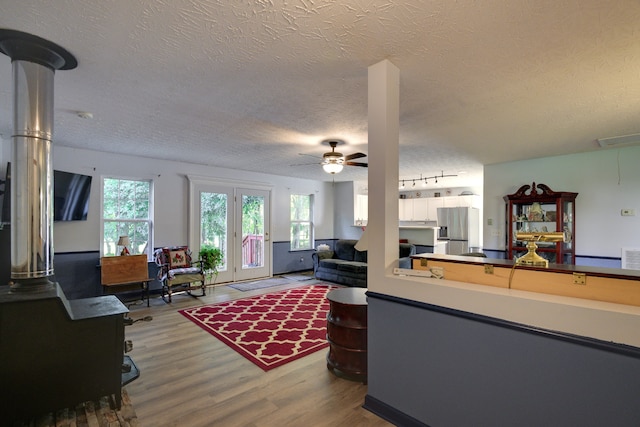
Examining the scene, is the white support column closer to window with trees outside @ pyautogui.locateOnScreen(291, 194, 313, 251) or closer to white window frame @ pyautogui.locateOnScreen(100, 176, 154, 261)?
white window frame @ pyautogui.locateOnScreen(100, 176, 154, 261)

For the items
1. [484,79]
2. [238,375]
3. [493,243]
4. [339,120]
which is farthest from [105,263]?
[493,243]

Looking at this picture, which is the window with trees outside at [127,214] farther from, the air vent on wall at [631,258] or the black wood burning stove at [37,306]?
the air vent on wall at [631,258]

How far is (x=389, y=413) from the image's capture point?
A: 80.8 inches

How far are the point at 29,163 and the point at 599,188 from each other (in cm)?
660

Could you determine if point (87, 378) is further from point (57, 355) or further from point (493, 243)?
point (493, 243)

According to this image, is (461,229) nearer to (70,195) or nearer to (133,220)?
(133,220)

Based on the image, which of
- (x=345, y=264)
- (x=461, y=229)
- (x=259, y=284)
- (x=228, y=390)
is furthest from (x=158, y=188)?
(x=461, y=229)

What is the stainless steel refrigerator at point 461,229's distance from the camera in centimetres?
739

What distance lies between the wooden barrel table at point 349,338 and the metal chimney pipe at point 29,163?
2.11 meters

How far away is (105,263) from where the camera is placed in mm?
4375

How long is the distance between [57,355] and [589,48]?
386cm

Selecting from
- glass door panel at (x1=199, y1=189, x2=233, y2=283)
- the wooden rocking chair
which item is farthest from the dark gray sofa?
the wooden rocking chair

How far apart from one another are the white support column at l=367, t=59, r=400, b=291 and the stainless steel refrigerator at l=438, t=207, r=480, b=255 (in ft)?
19.2

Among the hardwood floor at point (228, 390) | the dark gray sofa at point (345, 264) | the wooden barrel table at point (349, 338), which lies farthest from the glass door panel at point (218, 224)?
the wooden barrel table at point (349, 338)
